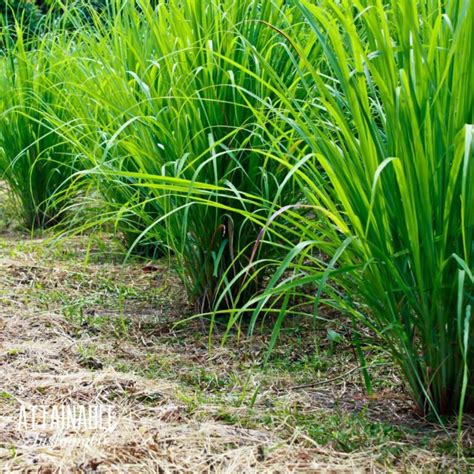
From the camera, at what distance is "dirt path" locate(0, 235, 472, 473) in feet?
5.17

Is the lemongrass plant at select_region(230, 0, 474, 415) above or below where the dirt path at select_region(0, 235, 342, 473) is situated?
above

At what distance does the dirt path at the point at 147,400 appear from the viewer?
62.0 inches

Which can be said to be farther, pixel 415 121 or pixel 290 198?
pixel 290 198

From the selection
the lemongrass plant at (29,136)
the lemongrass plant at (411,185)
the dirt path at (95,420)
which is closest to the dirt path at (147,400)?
the dirt path at (95,420)

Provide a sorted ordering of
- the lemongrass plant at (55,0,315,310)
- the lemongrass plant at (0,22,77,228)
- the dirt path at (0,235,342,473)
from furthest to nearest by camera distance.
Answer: the lemongrass plant at (0,22,77,228) < the lemongrass plant at (55,0,315,310) < the dirt path at (0,235,342,473)

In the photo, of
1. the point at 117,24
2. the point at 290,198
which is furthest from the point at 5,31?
the point at 290,198

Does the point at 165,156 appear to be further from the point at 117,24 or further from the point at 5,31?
the point at 5,31

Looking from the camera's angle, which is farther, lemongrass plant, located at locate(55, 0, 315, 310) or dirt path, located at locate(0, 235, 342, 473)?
lemongrass plant, located at locate(55, 0, 315, 310)

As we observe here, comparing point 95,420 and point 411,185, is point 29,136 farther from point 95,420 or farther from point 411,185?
point 411,185

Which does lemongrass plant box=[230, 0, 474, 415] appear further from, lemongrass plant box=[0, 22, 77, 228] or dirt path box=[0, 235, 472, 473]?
lemongrass plant box=[0, 22, 77, 228]

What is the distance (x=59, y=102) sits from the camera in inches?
149

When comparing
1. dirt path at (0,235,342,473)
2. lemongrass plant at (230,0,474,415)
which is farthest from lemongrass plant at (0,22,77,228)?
lemongrass plant at (230,0,474,415)

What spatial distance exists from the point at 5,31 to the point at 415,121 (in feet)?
10.0

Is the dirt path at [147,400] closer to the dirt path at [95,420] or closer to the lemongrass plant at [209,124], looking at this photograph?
the dirt path at [95,420]
